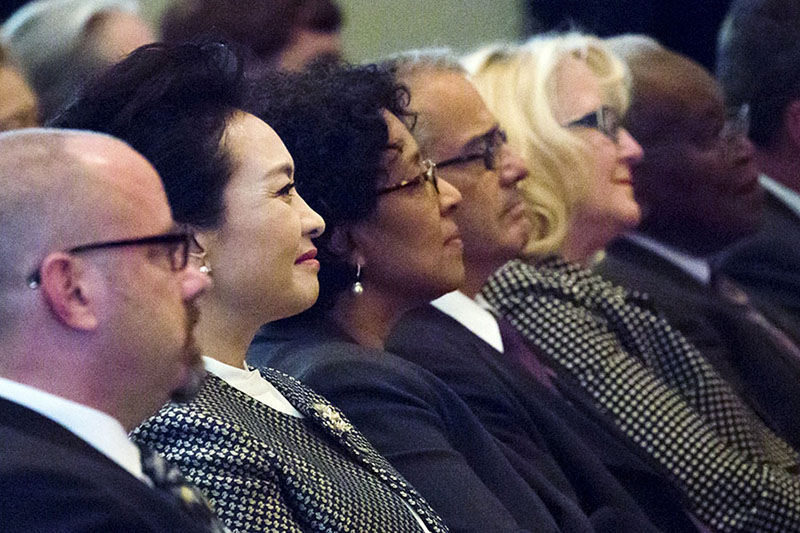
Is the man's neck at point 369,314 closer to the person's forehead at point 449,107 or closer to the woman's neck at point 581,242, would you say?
the person's forehead at point 449,107

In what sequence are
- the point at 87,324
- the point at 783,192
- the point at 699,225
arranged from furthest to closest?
the point at 783,192, the point at 699,225, the point at 87,324

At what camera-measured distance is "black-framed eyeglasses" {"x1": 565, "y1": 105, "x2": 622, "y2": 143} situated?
9.79 ft

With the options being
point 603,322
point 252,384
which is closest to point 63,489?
point 252,384

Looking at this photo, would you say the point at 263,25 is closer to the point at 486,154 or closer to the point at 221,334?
the point at 486,154

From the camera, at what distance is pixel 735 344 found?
10.6 feet

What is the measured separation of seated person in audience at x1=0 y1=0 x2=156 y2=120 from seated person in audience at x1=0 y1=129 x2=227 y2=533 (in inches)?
74.3

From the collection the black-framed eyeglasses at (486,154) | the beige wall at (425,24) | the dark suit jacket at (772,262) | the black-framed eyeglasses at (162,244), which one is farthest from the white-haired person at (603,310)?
the beige wall at (425,24)

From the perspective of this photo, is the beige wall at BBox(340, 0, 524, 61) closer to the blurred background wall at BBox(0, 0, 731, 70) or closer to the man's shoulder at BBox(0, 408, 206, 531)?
the blurred background wall at BBox(0, 0, 731, 70)

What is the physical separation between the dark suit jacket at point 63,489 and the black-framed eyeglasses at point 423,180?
0.99 metres

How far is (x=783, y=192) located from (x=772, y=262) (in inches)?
10.3

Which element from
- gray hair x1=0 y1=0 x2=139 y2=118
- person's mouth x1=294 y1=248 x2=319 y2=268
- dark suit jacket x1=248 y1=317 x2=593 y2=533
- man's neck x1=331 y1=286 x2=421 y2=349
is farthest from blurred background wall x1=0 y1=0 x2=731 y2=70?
person's mouth x1=294 y1=248 x2=319 y2=268

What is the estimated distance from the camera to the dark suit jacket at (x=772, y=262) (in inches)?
140

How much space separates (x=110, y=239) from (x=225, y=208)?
1.46 ft

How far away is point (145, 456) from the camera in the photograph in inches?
49.8
